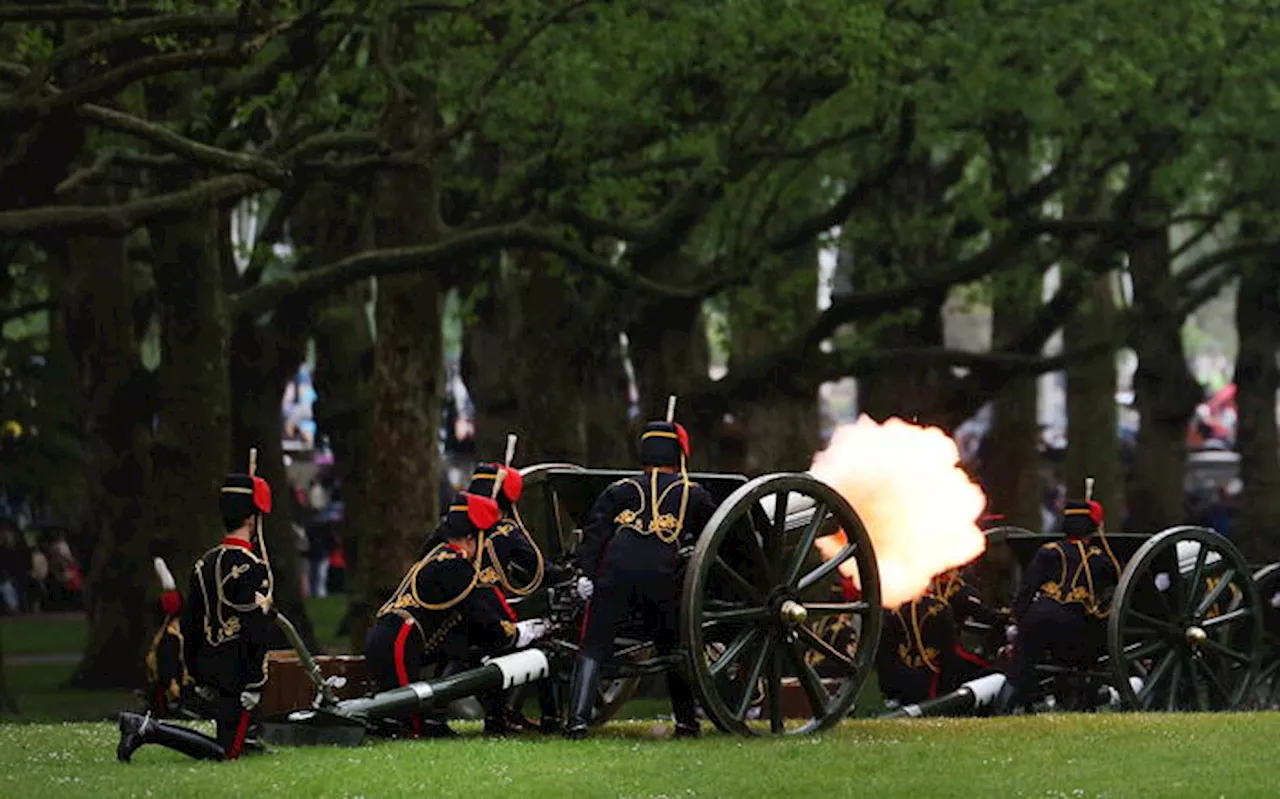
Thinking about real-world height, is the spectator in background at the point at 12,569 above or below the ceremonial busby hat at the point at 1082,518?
below

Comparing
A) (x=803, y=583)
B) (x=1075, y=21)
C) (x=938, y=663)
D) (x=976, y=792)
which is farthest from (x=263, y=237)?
(x=976, y=792)

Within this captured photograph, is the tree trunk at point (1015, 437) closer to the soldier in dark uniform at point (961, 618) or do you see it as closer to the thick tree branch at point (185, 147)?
the soldier in dark uniform at point (961, 618)

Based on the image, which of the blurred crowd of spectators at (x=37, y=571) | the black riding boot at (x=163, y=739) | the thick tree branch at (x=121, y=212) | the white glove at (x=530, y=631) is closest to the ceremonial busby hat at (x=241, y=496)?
the black riding boot at (x=163, y=739)

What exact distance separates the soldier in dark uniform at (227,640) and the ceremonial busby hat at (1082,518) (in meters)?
7.45

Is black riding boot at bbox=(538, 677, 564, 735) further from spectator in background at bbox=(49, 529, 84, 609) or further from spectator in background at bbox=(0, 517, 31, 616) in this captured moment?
spectator in background at bbox=(49, 529, 84, 609)

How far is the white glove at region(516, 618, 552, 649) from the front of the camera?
18.3 metres

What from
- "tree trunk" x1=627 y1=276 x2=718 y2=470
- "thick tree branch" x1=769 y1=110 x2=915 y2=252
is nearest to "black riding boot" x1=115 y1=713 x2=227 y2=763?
"tree trunk" x1=627 y1=276 x2=718 y2=470

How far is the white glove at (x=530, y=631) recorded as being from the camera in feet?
60.0

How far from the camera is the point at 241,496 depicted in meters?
17.1

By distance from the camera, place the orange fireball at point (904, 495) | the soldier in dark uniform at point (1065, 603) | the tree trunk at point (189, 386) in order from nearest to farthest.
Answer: the orange fireball at point (904, 495) < the soldier in dark uniform at point (1065, 603) < the tree trunk at point (189, 386)

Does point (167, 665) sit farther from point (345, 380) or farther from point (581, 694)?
point (345, 380)

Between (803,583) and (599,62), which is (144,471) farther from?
(803,583)

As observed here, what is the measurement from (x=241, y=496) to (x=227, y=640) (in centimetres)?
78

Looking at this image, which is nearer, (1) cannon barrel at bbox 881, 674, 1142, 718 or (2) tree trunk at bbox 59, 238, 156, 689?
(1) cannon barrel at bbox 881, 674, 1142, 718
